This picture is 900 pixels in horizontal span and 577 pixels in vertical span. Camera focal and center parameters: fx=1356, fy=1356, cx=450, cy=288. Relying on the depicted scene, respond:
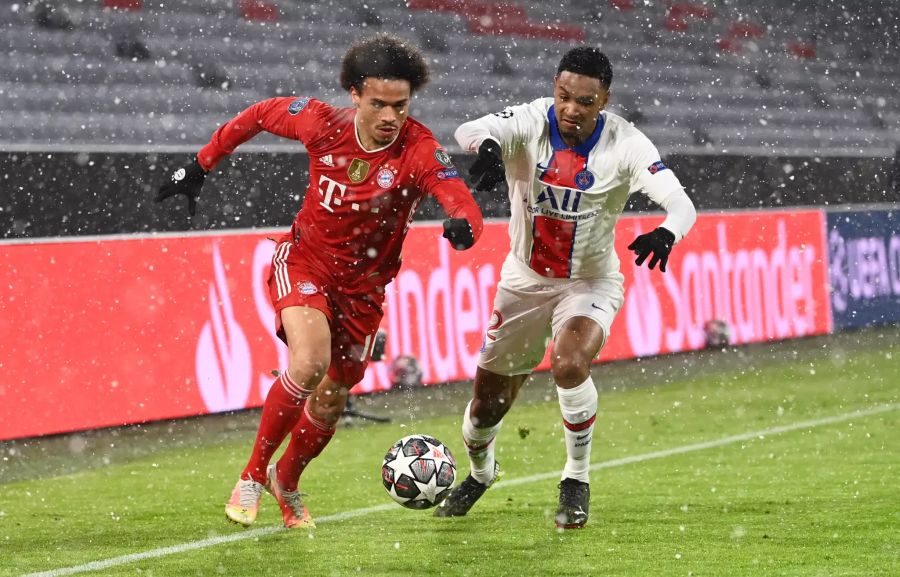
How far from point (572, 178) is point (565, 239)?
30cm

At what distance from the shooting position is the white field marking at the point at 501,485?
5064mm

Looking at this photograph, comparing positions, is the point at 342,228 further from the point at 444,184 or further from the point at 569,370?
the point at 569,370

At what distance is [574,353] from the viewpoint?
5.62 m

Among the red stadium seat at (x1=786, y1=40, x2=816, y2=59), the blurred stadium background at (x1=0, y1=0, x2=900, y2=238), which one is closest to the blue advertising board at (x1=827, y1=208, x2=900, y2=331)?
the blurred stadium background at (x1=0, y1=0, x2=900, y2=238)

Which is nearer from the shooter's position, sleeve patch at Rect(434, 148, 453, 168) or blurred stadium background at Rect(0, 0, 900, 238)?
sleeve patch at Rect(434, 148, 453, 168)

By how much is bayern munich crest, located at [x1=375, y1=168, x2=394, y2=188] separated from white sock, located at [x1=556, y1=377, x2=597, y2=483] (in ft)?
3.77

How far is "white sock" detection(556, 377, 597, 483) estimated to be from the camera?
568 cm

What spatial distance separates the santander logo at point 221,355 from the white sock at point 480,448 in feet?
9.98

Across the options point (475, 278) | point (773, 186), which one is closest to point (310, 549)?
point (475, 278)

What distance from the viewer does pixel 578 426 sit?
570 cm

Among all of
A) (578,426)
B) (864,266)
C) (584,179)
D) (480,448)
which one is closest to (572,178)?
(584,179)

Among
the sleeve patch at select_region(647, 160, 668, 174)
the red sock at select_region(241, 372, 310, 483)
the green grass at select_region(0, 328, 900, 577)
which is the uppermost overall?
the sleeve patch at select_region(647, 160, 668, 174)

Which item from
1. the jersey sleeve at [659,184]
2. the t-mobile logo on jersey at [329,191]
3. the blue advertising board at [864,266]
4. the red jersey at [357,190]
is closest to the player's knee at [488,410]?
the red jersey at [357,190]

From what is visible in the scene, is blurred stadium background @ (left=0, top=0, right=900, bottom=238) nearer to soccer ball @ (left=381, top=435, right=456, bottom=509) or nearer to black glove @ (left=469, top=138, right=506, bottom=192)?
soccer ball @ (left=381, top=435, right=456, bottom=509)
